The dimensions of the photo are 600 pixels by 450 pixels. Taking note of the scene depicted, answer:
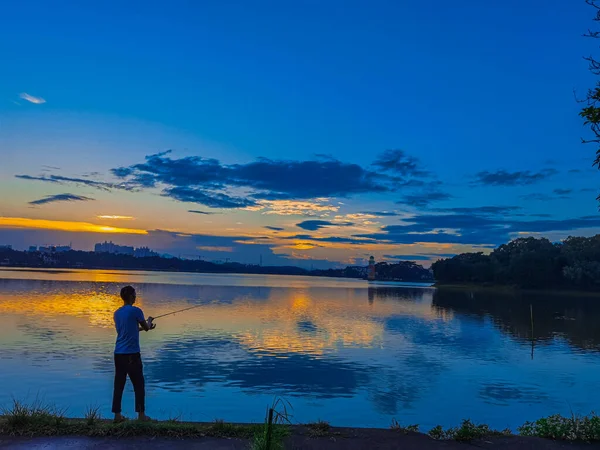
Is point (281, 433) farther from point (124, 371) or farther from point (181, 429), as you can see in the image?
point (124, 371)

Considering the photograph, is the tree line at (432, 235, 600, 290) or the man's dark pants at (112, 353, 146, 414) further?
the tree line at (432, 235, 600, 290)

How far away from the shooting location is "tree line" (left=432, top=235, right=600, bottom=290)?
9250cm

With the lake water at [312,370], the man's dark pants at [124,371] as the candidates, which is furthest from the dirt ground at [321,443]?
the lake water at [312,370]

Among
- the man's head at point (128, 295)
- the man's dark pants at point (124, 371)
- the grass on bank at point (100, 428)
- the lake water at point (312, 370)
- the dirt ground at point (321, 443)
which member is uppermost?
the man's head at point (128, 295)

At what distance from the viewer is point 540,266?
100 meters

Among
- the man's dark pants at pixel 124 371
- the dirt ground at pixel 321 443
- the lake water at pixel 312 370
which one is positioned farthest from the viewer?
the lake water at pixel 312 370

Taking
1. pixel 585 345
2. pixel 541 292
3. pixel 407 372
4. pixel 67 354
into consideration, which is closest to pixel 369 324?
pixel 585 345

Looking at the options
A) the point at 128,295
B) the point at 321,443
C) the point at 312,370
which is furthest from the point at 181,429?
the point at 312,370

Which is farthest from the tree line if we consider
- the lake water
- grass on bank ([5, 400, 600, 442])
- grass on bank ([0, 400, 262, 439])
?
grass on bank ([0, 400, 262, 439])

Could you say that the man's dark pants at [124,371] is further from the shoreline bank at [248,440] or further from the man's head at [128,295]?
the man's head at [128,295]

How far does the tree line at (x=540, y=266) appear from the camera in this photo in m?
92.5

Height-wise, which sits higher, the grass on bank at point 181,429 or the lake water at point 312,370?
the grass on bank at point 181,429

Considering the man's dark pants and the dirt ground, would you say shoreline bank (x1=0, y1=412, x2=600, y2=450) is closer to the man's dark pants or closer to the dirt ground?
the dirt ground

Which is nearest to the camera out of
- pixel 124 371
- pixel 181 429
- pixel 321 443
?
pixel 321 443
